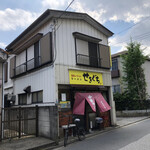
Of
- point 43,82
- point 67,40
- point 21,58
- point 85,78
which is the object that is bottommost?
point 43,82

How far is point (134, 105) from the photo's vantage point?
57.2 ft

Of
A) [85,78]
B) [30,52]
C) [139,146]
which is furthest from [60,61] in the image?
[139,146]

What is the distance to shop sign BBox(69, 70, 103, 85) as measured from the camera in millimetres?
9544

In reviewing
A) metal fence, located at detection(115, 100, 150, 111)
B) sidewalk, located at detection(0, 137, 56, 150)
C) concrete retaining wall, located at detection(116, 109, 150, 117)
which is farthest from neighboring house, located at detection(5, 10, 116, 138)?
metal fence, located at detection(115, 100, 150, 111)

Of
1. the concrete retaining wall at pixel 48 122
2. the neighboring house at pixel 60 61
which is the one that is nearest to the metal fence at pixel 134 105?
the neighboring house at pixel 60 61

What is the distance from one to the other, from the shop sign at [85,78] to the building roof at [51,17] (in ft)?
11.9

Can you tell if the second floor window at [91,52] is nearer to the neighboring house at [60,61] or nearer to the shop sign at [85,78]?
the neighboring house at [60,61]

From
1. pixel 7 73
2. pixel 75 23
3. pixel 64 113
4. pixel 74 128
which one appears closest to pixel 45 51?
pixel 75 23

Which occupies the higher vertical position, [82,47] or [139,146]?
[82,47]

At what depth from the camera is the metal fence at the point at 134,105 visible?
17.1m

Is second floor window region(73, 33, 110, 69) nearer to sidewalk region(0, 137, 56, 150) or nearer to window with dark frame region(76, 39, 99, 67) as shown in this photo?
window with dark frame region(76, 39, 99, 67)

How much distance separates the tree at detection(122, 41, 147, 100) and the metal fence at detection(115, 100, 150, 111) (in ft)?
1.76

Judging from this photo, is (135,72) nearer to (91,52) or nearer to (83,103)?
(91,52)

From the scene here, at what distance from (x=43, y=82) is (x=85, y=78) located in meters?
2.79
